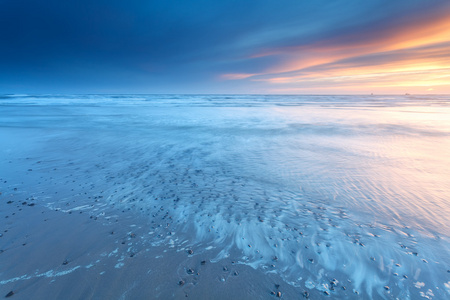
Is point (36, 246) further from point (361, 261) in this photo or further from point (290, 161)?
point (290, 161)

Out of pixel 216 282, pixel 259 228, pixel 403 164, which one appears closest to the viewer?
pixel 216 282

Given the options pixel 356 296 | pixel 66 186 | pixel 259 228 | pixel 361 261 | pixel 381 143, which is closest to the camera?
pixel 356 296

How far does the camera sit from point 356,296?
10.3 feet

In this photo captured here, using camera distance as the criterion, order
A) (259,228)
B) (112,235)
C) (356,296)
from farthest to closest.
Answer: (259,228) < (112,235) < (356,296)

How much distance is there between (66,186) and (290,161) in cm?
830

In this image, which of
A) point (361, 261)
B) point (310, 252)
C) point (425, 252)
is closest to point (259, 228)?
point (310, 252)

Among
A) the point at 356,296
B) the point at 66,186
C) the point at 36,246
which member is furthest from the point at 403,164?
the point at 66,186

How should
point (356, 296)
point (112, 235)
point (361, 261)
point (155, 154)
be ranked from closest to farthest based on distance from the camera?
point (356, 296) → point (361, 261) → point (112, 235) → point (155, 154)

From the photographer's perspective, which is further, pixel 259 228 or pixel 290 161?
pixel 290 161

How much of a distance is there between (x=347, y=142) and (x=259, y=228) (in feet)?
33.6

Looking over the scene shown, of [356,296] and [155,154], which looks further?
[155,154]

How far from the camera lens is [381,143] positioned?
467 inches

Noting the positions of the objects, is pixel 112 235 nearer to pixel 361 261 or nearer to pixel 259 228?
pixel 259 228

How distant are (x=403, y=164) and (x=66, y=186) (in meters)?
12.6
